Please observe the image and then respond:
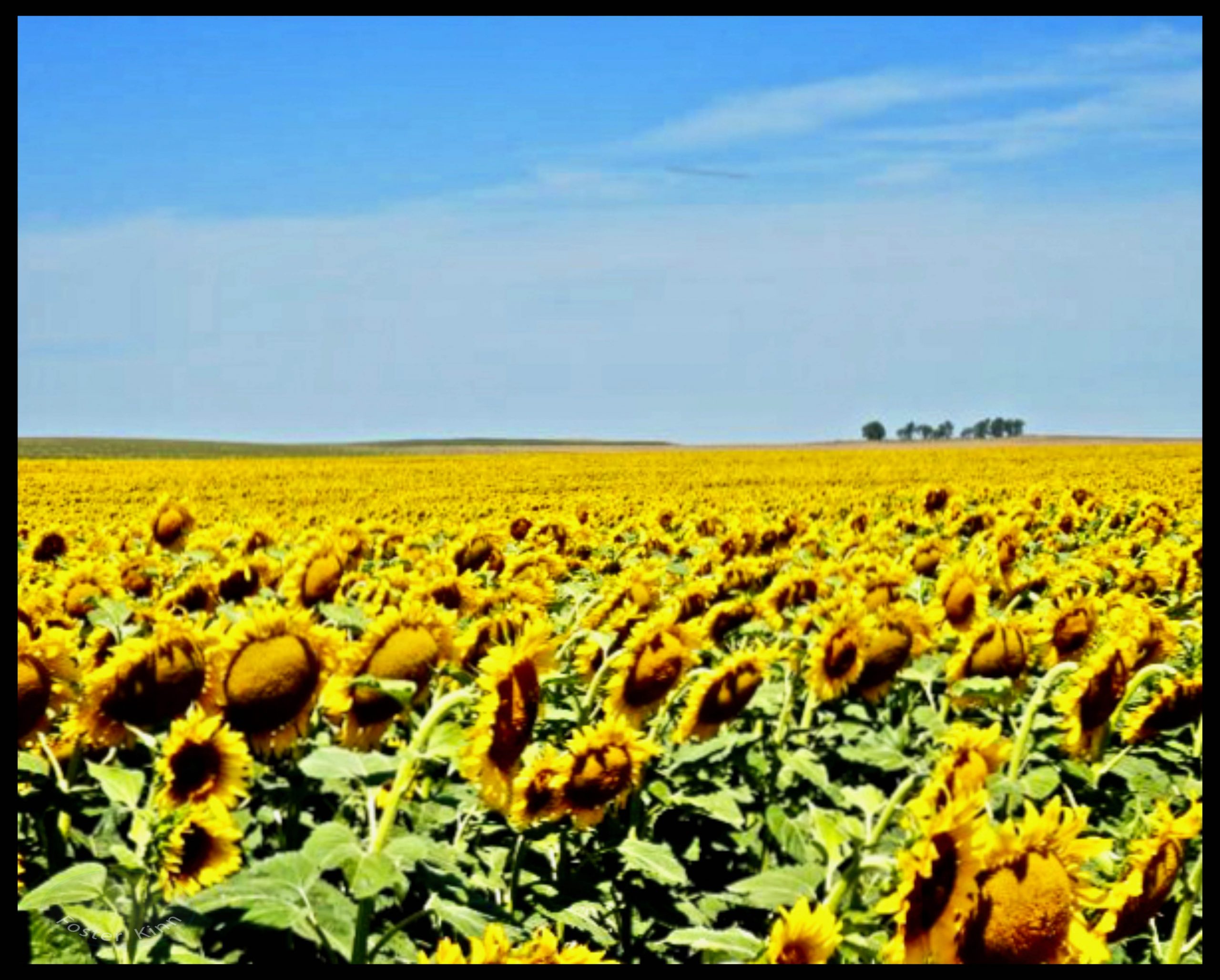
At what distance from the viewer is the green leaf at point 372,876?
261 centimetres

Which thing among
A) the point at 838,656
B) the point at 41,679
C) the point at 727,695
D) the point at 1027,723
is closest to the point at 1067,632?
the point at 838,656

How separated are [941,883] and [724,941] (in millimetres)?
537

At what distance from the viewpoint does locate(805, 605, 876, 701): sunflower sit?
16.4ft

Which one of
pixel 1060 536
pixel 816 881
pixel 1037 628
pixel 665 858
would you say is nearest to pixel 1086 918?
pixel 816 881

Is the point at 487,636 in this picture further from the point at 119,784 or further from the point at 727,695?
the point at 119,784

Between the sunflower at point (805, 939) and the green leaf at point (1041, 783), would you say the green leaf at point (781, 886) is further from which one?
the green leaf at point (1041, 783)

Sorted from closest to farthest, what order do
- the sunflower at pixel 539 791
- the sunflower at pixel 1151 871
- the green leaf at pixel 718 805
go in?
the sunflower at pixel 1151 871 → the sunflower at pixel 539 791 → the green leaf at pixel 718 805

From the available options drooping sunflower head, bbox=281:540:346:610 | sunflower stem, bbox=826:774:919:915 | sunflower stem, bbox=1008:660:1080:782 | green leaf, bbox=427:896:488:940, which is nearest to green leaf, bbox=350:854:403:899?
green leaf, bbox=427:896:488:940

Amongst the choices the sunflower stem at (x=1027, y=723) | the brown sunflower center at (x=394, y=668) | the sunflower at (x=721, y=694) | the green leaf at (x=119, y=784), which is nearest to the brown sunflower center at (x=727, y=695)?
the sunflower at (x=721, y=694)

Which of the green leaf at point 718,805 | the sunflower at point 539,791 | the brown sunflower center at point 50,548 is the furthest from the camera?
the brown sunflower center at point 50,548

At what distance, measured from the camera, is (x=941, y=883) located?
2314 millimetres

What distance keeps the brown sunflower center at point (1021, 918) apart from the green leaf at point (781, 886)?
72 centimetres

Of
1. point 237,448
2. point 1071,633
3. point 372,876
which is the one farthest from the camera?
point 237,448
